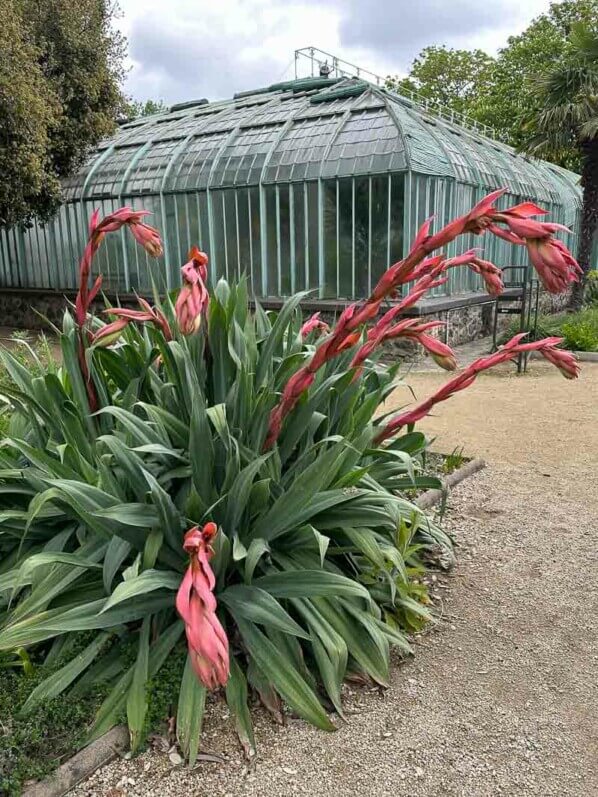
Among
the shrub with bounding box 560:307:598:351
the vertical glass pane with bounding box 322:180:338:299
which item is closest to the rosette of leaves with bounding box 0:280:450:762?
the vertical glass pane with bounding box 322:180:338:299

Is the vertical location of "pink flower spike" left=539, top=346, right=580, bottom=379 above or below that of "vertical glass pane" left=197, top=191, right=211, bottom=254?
below

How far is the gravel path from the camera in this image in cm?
189

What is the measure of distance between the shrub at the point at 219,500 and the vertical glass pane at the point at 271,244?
8.02 metres

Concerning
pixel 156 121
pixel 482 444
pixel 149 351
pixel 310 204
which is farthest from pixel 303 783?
pixel 156 121

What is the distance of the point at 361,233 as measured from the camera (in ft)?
32.2

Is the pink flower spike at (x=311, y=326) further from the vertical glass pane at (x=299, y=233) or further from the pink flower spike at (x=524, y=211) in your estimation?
the vertical glass pane at (x=299, y=233)

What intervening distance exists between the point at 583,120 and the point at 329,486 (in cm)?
1160

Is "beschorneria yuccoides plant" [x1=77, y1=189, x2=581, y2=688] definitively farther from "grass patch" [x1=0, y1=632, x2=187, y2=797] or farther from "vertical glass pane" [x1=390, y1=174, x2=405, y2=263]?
"vertical glass pane" [x1=390, y1=174, x2=405, y2=263]

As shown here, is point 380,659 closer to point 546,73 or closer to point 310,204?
point 310,204

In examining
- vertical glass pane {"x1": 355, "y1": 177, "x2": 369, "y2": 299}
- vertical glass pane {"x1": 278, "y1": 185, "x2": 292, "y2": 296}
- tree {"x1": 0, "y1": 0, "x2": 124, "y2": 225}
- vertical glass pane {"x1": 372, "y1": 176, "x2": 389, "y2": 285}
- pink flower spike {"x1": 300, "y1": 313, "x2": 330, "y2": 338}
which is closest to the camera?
pink flower spike {"x1": 300, "y1": 313, "x2": 330, "y2": 338}

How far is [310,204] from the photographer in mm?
10180

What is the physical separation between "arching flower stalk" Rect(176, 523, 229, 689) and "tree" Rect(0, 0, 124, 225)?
389 inches

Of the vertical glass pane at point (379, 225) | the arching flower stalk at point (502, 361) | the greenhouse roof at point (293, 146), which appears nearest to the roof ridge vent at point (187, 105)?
the greenhouse roof at point (293, 146)

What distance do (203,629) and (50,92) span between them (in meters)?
11.0
